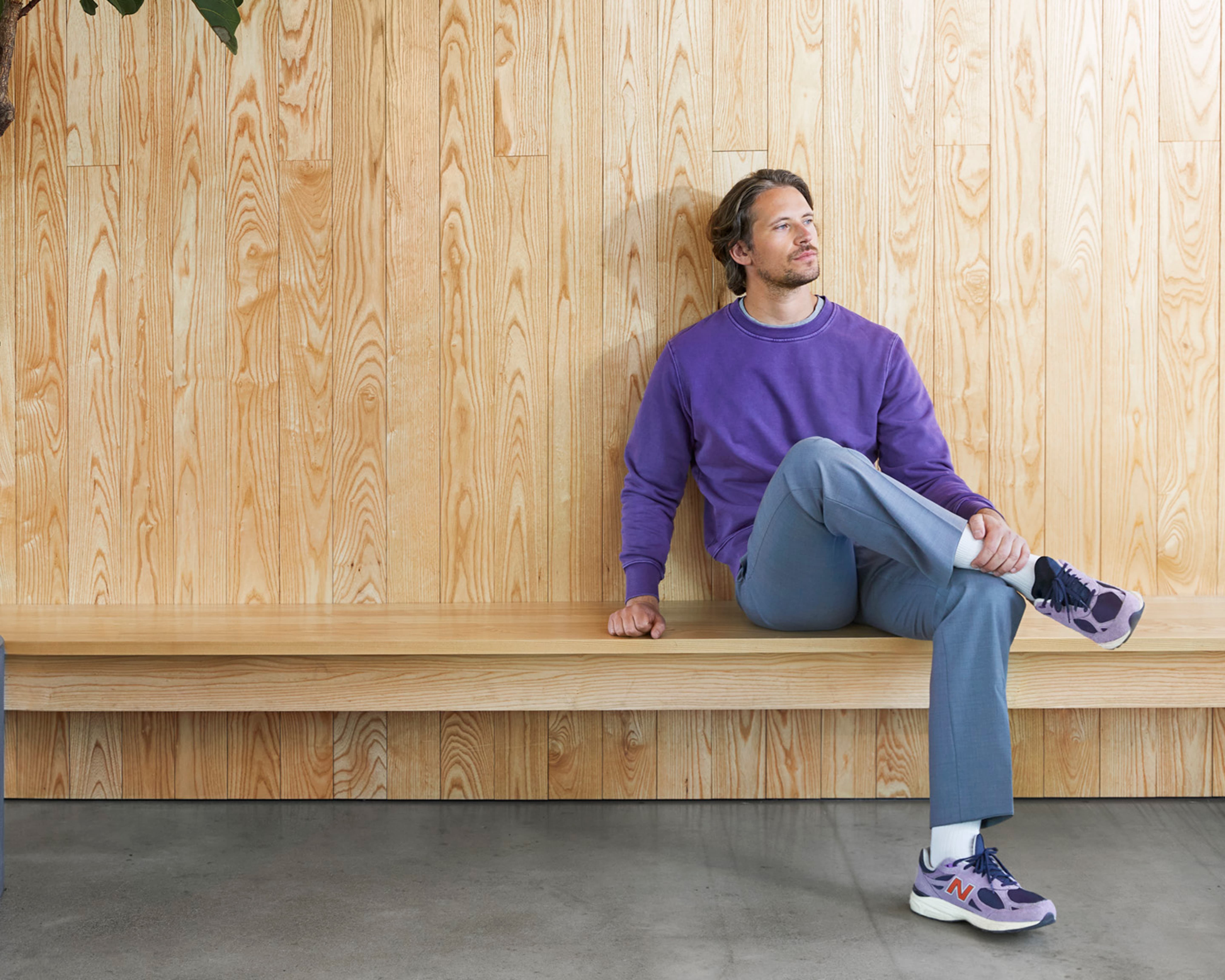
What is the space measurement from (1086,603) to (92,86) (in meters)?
2.22

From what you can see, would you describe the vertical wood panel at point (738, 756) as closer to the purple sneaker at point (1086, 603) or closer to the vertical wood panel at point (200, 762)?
the purple sneaker at point (1086, 603)

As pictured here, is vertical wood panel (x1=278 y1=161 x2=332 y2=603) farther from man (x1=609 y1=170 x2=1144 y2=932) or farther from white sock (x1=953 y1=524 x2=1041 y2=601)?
white sock (x1=953 y1=524 x2=1041 y2=601)

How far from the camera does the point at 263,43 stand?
7.24 feet

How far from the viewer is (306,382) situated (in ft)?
7.34

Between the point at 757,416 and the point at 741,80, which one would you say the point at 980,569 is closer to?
the point at 757,416

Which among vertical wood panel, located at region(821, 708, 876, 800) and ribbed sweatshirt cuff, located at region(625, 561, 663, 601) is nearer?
ribbed sweatshirt cuff, located at region(625, 561, 663, 601)

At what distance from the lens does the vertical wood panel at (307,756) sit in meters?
2.23

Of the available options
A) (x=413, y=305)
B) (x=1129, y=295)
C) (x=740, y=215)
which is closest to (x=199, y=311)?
(x=413, y=305)

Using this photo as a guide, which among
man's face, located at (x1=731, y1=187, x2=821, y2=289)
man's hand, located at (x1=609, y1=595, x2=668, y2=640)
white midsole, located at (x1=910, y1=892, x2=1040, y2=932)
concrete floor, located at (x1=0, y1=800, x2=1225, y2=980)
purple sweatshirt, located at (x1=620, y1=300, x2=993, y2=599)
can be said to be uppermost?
man's face, located at (x1=731, y1=187, x2=821, y2=289)

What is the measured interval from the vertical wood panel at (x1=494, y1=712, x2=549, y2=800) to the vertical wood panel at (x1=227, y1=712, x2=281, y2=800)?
1.56ft

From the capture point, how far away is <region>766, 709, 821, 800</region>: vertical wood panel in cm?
224

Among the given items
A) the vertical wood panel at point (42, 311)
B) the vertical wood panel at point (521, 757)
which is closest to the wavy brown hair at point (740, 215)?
the vertical wood panel at point (521, 757)

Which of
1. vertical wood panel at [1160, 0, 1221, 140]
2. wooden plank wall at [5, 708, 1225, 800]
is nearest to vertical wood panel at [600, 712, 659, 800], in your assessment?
wooden plank wall at [5, 708, 1225, 800]

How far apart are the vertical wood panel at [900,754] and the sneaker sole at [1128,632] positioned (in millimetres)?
646
